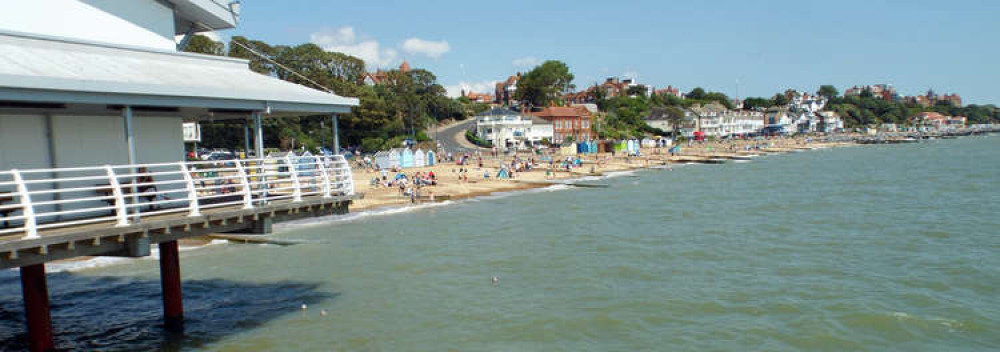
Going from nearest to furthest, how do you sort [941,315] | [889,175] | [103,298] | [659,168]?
Result: [941,315], [103,298], [889,175], [659,168]

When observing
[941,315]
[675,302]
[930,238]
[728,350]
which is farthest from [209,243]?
[930,238]

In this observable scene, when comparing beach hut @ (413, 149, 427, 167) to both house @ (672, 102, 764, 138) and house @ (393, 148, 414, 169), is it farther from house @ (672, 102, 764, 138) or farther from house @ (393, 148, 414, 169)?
house @ (672, 102, 764, 138)

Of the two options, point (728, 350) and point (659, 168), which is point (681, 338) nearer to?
point (728, 350)

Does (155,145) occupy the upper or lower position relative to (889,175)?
upper

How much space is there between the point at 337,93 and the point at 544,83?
65354 millimetres

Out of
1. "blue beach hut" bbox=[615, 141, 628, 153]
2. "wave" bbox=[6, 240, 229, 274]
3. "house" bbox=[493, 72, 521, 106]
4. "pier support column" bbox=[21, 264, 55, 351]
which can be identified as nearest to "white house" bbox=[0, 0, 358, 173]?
"pier support column" bbox=[21, 264, 55, 351]

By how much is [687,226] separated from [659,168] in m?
43.1

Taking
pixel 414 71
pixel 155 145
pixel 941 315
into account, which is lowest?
pixel 941 315

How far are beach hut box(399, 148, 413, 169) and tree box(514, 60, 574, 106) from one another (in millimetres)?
78513

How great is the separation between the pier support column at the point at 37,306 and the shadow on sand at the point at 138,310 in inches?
73.3

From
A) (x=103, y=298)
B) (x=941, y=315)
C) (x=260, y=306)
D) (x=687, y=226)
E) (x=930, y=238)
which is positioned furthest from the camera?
(x=687, y=226)

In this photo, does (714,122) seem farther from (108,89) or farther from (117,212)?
(117,212)

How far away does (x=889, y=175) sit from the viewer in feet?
197

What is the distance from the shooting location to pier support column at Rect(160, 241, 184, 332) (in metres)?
15.0
